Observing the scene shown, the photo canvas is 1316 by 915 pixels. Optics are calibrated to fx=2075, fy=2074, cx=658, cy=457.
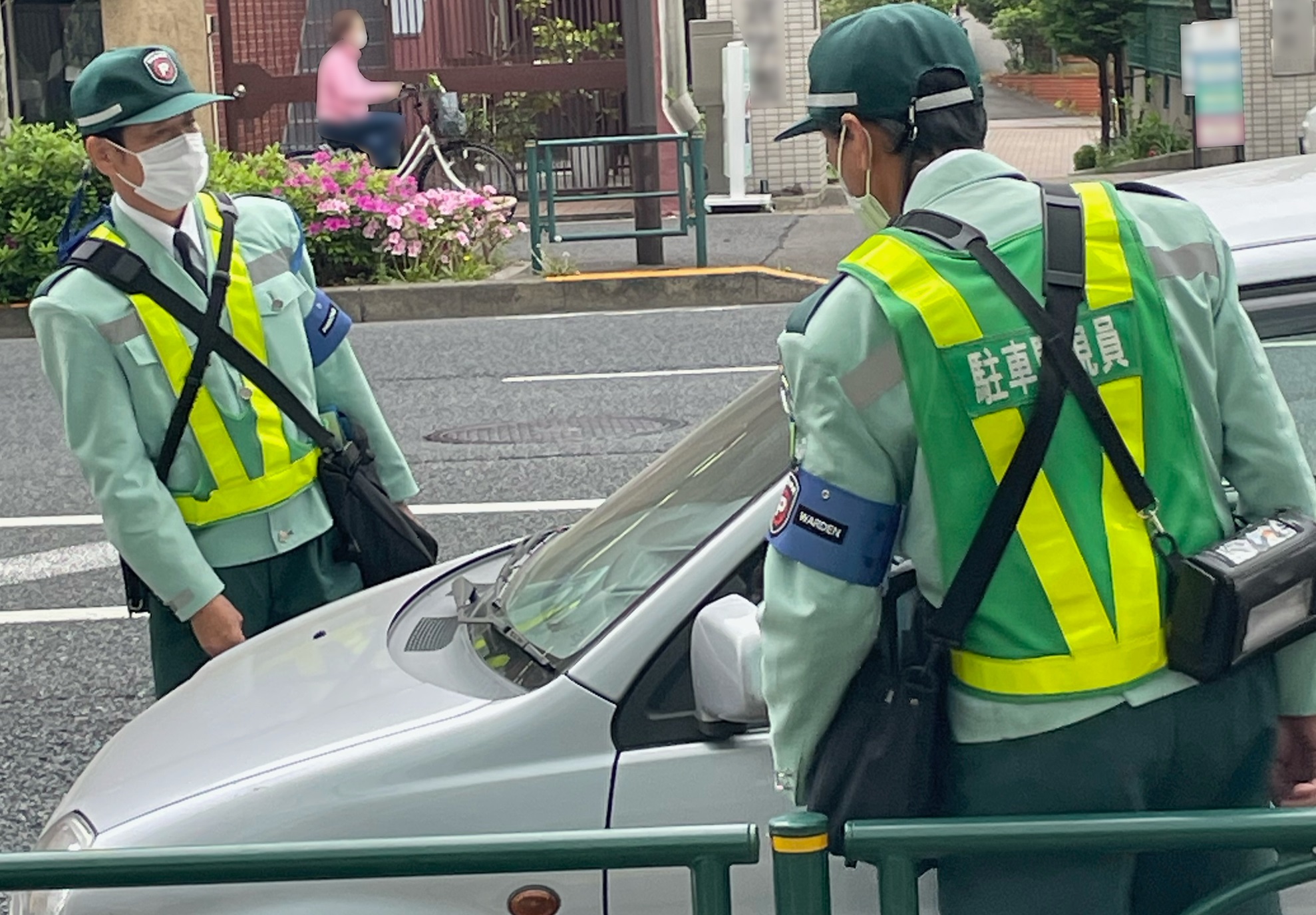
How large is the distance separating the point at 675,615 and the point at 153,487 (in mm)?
1189

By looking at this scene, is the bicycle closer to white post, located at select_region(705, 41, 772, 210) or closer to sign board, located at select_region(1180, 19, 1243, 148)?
white post, located at select_region(705, 41, 772, 210)

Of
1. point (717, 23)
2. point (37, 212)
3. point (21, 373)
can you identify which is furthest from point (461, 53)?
point (21, 373)

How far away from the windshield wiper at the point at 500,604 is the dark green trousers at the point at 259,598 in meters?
0.32

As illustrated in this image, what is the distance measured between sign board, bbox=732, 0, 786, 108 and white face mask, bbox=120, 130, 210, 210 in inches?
650

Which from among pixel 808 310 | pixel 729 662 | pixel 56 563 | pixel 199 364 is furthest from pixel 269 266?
pixel 56 563

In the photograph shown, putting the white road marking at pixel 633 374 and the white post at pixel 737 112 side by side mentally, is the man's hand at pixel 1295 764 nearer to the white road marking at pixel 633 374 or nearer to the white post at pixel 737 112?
the white road marking at pixel 633 374

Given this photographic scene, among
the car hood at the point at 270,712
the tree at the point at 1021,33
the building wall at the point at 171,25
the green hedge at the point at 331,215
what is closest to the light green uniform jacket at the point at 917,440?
the car hood at the point at 270,712

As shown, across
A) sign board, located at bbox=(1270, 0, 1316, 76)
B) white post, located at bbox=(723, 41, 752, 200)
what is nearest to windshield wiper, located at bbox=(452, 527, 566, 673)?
white post, located at bbox=(723, 41, 752, 200)

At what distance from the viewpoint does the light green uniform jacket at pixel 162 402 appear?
3713 mm

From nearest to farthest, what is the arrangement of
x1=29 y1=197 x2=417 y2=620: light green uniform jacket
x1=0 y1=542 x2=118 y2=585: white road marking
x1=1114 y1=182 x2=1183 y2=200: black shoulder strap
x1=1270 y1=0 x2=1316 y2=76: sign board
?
1. x1=1114 y1=182 x2=1183 y2=200: black shoulder strap
2. x1=29 y1=197 x2=417 y2=620: light green uniform jacket
3. x1=0 y1=542 x2=118 y2=585: white road marking
4. x1=1270 y1=0 x2=1316 y2=76: sign board

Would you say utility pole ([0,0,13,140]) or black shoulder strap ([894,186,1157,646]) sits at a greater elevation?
utility pole ([0,0,13,140])

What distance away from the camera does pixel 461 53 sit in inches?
756

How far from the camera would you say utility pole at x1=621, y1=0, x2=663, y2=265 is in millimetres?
15102

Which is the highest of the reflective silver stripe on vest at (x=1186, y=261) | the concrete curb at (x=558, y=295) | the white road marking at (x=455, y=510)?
the reflective silver stripe on vest at (x=1186, y=261)
